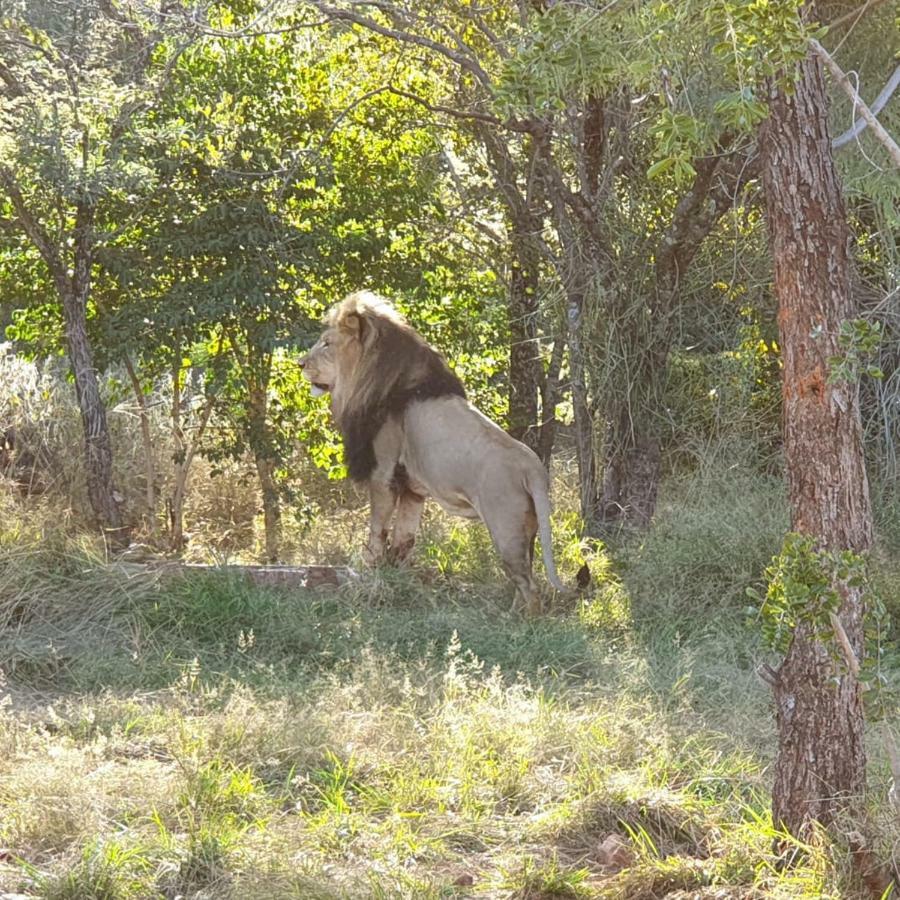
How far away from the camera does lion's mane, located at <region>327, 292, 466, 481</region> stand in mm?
7934

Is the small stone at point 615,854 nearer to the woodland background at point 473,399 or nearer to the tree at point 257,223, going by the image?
the woodland background at point 473,399

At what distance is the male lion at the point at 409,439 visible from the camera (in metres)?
7.55

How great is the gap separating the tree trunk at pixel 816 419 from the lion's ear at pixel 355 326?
4.21 metres

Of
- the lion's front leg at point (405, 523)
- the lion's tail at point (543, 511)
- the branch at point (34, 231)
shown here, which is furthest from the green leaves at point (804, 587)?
the branch at point (34, 231)

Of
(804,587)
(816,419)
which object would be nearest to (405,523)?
(816,419)

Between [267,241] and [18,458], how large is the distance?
2179mm

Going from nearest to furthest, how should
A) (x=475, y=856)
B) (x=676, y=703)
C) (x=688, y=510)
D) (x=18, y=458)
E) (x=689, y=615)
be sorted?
(x=475, y=856), (x=676, y=703), (x=689, y=615), (x=688, y=510), (x=18, y=458)

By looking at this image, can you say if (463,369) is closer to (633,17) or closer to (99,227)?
(99,227)

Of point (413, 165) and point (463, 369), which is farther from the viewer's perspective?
point (463, 369)

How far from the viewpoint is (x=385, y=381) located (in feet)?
26.1

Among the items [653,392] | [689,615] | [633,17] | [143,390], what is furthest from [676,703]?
[143,390]

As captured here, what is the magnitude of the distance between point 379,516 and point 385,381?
0.73 metres

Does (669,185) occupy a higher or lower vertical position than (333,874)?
higher

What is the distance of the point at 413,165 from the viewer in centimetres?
998
